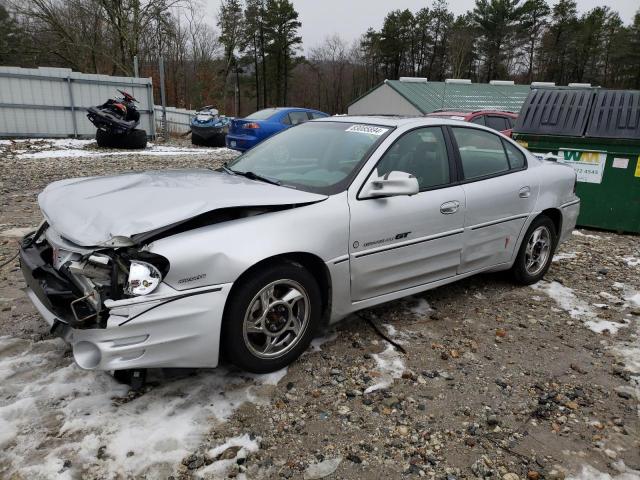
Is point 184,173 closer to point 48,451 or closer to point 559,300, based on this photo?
point 48,451

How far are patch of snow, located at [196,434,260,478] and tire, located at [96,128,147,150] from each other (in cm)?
1389

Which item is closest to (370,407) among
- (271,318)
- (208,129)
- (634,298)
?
(271,318)

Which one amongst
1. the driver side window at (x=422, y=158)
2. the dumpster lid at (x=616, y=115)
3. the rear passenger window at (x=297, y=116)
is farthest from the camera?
the rear passenger window at (x=297, y=116)

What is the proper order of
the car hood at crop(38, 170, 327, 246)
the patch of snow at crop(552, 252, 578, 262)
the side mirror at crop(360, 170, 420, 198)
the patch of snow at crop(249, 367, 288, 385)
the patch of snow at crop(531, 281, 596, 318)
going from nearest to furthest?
the car hood at crop(38, 170, 327, 246), the patch of snow at crop(249, 367, 288, 385), the side mirror at crop(360, 170, 420, 198), the patch of snow at crop(531, 281, 596, 318), the patch of snow at crop(552, 252, 578, 262)

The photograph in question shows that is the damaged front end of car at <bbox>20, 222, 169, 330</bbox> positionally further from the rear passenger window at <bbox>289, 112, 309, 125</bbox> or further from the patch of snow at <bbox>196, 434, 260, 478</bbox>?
the rear passenger window at <bbox>289, 112, 309, 125</bbox>

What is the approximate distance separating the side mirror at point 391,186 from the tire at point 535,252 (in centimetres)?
184

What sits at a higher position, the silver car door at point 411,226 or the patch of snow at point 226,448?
the silver car door at point 411,226

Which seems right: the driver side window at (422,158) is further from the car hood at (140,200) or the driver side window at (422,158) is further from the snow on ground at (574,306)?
the snow on ground at (574,306)

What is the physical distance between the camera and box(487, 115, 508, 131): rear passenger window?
10.9m

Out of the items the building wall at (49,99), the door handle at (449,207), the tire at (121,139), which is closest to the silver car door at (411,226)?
the door handle at (449,207)

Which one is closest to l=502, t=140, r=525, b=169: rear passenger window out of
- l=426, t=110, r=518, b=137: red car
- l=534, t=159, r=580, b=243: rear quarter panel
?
l=534, t=159, r=580, b=243: rear quarter panel

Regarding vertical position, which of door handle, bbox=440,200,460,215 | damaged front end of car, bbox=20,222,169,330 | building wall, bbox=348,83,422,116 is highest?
building wall, bbox=348,83,422,116

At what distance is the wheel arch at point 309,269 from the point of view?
267cm

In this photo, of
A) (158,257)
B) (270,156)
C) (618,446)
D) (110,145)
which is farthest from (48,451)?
(110,145)
